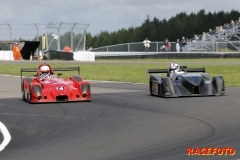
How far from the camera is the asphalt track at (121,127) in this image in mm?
7922

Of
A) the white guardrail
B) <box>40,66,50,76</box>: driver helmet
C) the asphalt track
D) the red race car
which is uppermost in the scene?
<box>40,66,50,76</box>: driver helmet

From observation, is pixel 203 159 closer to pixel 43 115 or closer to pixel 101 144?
pixel 101 144

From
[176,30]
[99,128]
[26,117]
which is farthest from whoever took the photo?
[176,30]

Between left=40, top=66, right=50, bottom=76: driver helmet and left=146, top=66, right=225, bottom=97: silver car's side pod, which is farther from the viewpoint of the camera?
left=40, top=66, right=50, bottom=76: driver helmet

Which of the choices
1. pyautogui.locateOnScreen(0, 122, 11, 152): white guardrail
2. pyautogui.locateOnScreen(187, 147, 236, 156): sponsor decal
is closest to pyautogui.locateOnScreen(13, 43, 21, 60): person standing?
pyautogui.locateOnScreen(0, 122, 11, 152): white guardrail

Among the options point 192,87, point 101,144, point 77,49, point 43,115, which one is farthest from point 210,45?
point 101,144

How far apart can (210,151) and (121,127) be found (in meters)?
2.88

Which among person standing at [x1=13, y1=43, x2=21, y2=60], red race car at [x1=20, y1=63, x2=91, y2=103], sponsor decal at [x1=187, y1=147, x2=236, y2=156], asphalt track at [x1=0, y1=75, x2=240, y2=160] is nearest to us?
sponsor decal at [x1=187, y1=147, x2=236, y2=156]

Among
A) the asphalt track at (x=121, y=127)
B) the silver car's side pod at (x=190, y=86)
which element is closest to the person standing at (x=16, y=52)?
the asphalt track at (x=121, y=127)

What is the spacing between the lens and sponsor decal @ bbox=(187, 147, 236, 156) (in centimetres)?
728

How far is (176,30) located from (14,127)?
80084mm

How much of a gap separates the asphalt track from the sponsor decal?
86mm

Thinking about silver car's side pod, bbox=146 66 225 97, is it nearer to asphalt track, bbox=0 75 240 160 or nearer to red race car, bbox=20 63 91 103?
asphalt track, bbox=0 75 240 160

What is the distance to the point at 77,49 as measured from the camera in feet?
154
